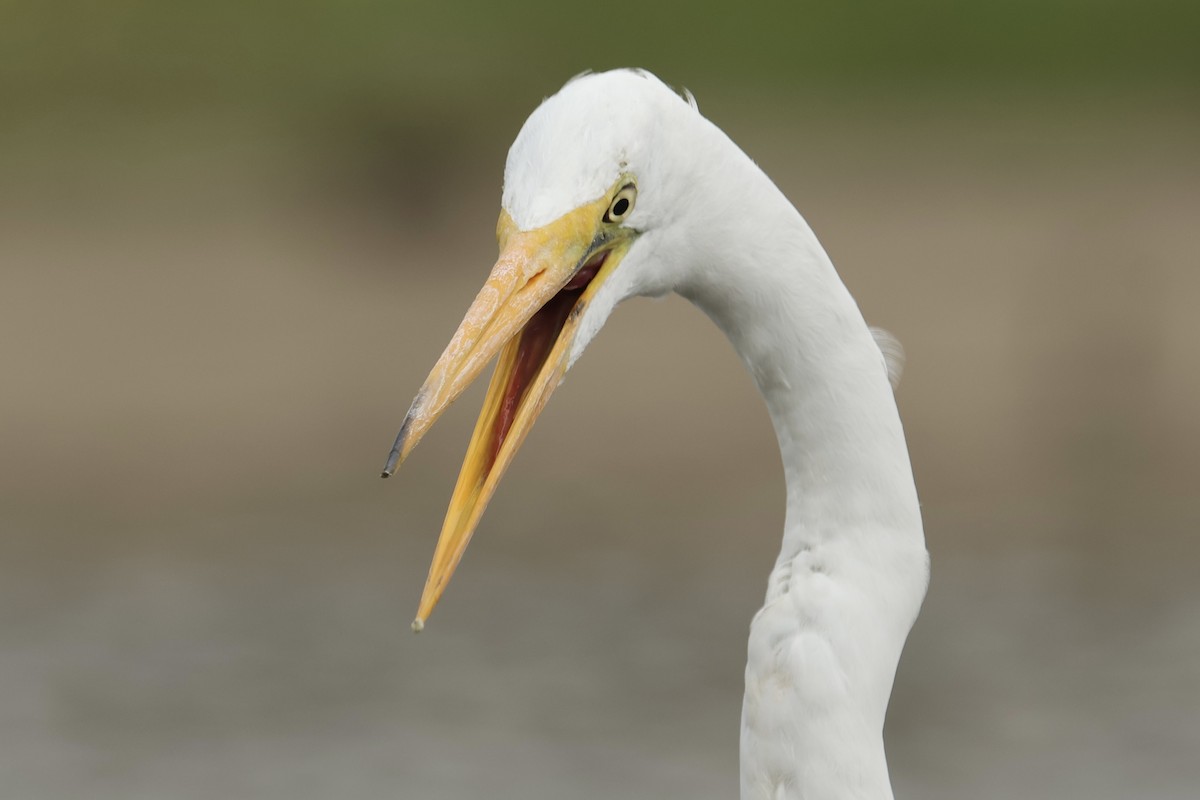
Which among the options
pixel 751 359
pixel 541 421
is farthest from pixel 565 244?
pixel 541 421

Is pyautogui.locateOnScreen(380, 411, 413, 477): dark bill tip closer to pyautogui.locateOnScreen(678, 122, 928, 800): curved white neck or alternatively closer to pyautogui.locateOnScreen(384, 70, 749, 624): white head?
pyautogui.locateOnScreen(384, 70, 749, 624): white head

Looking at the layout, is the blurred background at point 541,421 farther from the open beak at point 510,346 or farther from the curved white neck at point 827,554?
the open beak at point 510,346

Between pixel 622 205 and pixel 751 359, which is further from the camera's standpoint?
pixel 751 359

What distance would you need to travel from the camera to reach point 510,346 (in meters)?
1.30

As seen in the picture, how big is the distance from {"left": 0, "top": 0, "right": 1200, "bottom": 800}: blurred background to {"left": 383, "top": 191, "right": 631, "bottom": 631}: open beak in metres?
2.77

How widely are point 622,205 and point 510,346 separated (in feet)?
0.54

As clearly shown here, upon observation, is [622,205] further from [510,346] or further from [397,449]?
[397,449]

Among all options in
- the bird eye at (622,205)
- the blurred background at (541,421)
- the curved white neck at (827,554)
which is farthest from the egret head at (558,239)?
the blurred background at (541,421)

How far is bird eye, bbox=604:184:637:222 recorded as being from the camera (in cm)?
121

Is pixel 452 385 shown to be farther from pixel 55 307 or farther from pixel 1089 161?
pixel 1089 161

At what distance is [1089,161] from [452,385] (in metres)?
5.70

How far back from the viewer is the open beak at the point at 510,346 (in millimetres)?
1154

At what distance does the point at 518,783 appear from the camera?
3902 millimetres

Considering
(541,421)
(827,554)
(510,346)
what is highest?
(510,346)
